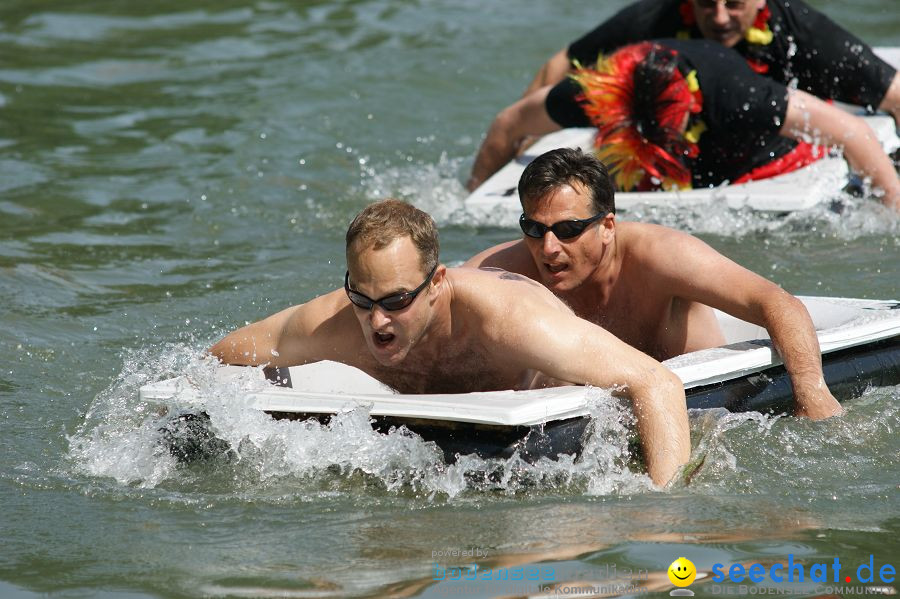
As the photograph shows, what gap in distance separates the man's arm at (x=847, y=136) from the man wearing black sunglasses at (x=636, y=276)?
7.92ft

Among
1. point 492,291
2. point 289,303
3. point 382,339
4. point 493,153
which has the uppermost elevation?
point 492,291

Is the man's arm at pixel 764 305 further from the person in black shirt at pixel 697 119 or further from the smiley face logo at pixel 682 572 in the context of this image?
the person in black shirt at pixel 697 119

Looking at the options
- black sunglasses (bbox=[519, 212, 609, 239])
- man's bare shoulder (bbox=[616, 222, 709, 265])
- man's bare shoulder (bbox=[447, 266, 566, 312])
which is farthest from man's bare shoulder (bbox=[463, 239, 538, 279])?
man's bare shoulder (bbox=[447, 266, 566, 312])

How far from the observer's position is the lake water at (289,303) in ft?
13.6

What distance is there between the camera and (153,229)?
8.53 meters

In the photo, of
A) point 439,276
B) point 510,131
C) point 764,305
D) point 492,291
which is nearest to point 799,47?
point 510,131

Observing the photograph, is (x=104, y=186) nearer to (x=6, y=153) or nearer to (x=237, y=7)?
(x=6, y=153)

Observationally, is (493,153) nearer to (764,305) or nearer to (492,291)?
(764,305)

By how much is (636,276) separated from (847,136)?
9.47ft

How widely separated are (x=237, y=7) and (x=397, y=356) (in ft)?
35.9

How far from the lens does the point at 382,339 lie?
180 inches

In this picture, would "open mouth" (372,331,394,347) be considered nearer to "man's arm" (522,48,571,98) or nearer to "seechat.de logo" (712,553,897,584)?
"seechat.de logo" (712,553,897,584)

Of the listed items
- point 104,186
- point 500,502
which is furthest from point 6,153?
point 500,502

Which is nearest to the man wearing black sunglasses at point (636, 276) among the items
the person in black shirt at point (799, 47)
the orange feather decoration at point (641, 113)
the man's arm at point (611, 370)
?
the man's arm at point (611, 370)
